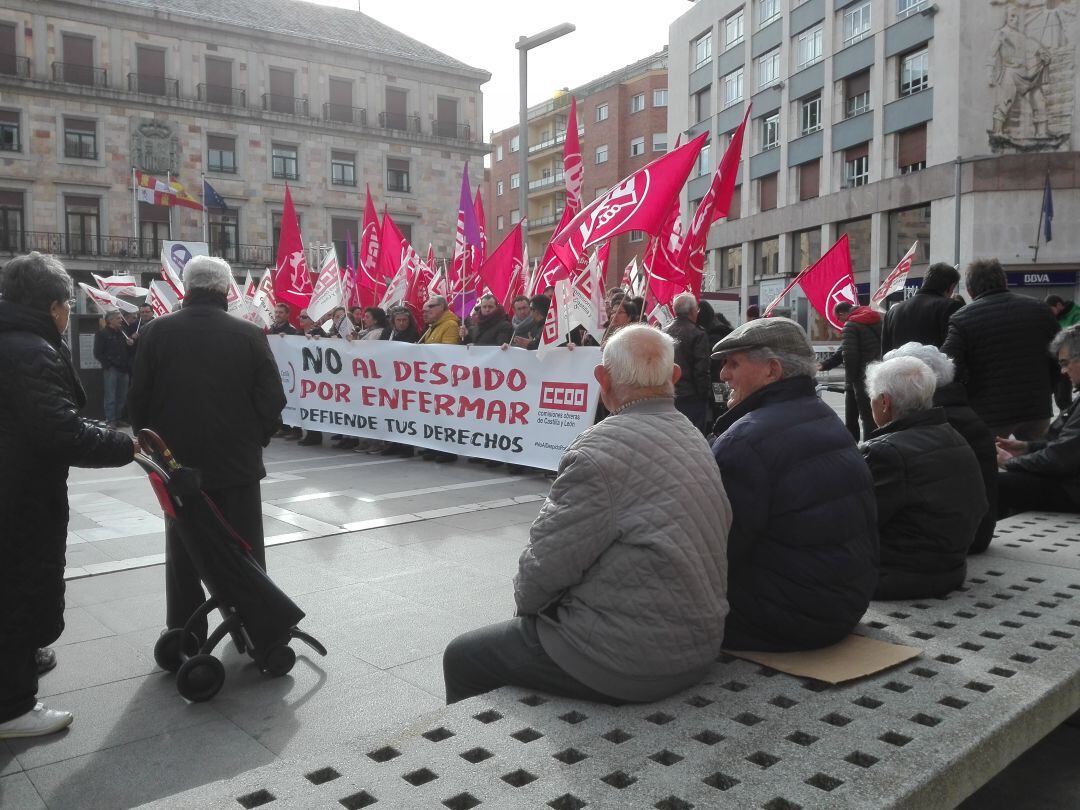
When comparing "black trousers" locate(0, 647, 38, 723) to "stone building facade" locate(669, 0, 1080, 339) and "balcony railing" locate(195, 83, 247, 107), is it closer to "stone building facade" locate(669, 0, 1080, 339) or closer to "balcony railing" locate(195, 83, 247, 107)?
"stone building facade" locate(669, 0, 1080, 339)

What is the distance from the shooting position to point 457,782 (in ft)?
6.97

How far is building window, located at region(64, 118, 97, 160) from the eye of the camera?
141 feet

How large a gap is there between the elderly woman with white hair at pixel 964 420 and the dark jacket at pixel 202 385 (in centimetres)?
299

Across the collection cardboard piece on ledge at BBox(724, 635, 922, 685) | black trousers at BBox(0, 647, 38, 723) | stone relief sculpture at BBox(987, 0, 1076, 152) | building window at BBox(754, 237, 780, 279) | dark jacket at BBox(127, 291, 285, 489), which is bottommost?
black trousers at BBox(0, 647, 38, 723)

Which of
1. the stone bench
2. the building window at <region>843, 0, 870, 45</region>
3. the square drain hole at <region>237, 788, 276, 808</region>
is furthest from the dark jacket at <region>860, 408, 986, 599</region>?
the building window at <region>843, 0, 870, 45</region>

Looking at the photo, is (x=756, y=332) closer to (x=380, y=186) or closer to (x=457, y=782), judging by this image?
(x=457, y=782)

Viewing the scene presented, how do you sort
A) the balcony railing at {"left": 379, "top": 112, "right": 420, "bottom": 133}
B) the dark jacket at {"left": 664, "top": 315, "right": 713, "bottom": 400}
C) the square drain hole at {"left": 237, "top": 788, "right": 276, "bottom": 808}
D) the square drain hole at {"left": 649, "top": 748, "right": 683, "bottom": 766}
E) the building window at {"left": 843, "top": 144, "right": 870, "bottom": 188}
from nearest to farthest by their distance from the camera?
the square drain hole at {"left": 237, "top": 788, "right": 276, "bottom": 808} → the square drain hole at {"left": 649, "top": 748, "right": 683, "bottom": 766} → the dark jacket at {"left": 664, "top": 315, "right": 713, "bottom": 400} → the building window at {"left": 843, "top": 144, "right": 870, "bottom": 188} → the balcony railing at {"left": 379, "top": 112, "right": 420, "bottom": 133}

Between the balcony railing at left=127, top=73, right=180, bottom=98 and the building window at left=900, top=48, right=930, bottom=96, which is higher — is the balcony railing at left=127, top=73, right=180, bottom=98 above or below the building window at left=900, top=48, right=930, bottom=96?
above

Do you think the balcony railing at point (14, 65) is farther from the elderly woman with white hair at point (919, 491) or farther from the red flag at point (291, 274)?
the elderly woman with white hair at point (919, 491)

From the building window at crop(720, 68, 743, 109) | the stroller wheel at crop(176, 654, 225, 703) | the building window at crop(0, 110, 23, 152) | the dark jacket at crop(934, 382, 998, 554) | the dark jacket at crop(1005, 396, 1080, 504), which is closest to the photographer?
the stroller wheel at crop(176, 654, 225, 703)

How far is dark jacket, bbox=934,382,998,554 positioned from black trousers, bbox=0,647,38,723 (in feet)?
13.1

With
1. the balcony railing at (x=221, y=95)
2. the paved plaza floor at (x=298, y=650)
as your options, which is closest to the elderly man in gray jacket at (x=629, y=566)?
the paved plaza floor at (x=298, y=650)

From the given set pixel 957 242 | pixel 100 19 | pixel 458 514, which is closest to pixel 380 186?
pixel 100 19

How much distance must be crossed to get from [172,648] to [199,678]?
44 cm
